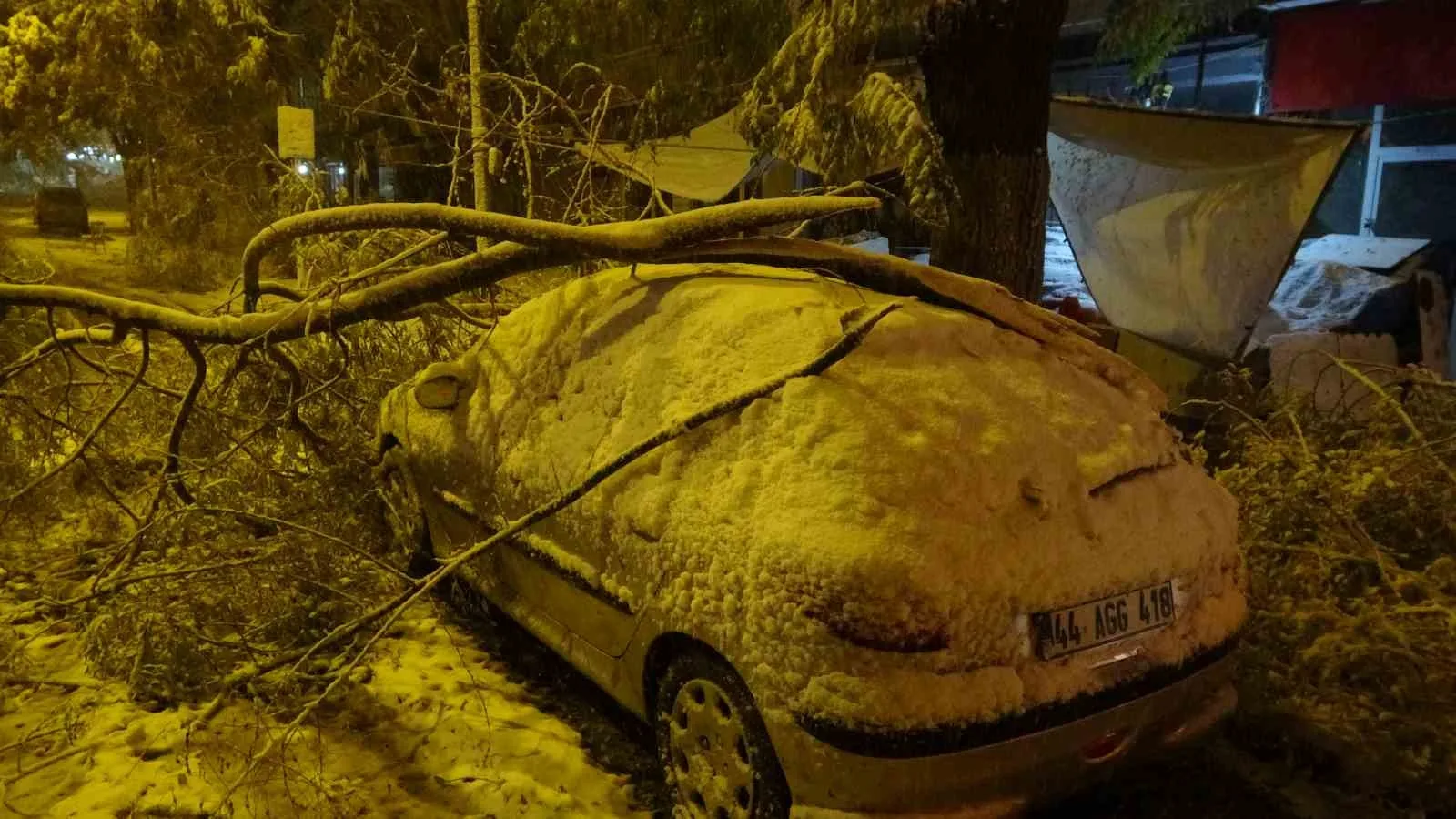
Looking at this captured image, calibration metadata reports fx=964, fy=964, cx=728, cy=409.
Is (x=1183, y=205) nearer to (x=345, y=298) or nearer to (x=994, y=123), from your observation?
(x=994, y=123)

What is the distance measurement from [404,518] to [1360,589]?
438 centimetres

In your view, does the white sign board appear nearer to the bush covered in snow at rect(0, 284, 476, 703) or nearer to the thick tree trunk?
the bush covered in snow at rect(0, 284, 476, 703)

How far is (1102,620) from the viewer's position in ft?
8.43

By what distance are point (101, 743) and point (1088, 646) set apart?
343 centimetres

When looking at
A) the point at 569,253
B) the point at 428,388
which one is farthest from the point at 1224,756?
the point at 428,388

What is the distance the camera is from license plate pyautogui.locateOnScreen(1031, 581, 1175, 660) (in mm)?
2477

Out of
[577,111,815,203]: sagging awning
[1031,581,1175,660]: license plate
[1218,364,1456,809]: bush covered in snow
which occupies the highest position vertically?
[577,111,815,203]: sagging awning

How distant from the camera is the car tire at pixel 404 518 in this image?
454cm

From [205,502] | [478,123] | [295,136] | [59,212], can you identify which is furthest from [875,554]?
[59,212]

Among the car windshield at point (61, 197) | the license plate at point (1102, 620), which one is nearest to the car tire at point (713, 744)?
the license plate at point (1102, 620)

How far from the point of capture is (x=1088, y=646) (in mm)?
2539

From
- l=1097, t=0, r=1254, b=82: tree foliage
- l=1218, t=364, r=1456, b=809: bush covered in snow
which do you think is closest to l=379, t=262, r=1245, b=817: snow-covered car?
l=1218, t=364, r=1456, b=809: bush covered in snow

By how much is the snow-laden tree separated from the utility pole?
2025mm

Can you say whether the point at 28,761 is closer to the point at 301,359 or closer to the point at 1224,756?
the point at 301,359
